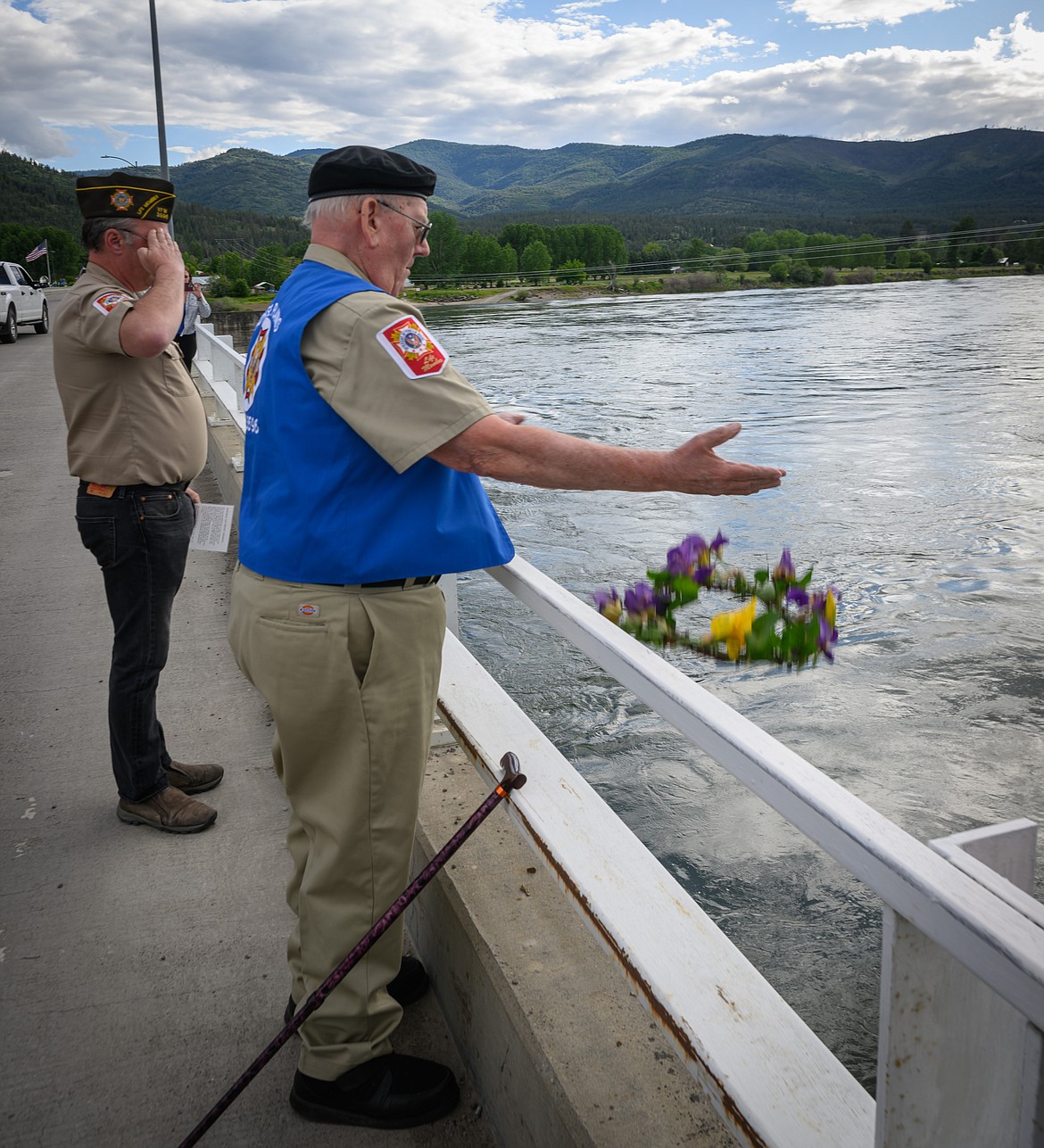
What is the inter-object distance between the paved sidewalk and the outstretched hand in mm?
1327

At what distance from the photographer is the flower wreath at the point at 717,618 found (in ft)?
13.2

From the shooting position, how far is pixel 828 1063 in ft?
4.82

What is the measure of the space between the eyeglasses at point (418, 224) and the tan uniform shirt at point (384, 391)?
0.26 meters

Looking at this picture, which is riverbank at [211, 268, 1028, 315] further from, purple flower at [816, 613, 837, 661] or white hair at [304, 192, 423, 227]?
white hair at [304, 192, 423, 227]

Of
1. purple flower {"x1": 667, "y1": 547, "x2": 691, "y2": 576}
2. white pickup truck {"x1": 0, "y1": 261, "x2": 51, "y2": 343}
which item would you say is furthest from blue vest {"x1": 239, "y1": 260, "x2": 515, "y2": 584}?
white pickup truck {"x1": 0, "y1": 261, "x2": 51, "y2": 343}

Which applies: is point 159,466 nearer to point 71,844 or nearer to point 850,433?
point 71,844

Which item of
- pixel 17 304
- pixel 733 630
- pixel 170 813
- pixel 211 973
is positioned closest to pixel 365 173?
pixel 211 973

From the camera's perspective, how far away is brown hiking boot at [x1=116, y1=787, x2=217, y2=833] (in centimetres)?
314

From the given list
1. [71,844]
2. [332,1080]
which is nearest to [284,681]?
[332,1080]

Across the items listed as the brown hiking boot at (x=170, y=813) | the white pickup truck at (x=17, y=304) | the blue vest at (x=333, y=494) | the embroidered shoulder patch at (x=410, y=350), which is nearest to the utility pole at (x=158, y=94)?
the white pickup truck at (x=17, y=304)

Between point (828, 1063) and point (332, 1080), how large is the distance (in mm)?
1037

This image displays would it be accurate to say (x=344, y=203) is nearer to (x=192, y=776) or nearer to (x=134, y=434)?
(x=134, y=434)

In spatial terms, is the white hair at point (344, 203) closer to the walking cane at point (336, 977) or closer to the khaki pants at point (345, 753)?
the khaki pants at point (345, 753)

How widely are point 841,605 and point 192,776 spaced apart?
10.4m
